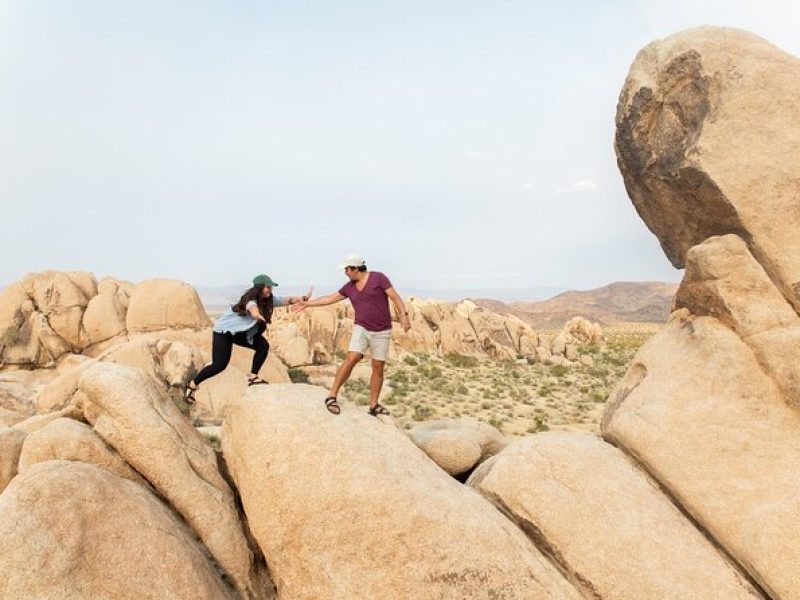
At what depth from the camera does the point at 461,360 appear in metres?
44.4

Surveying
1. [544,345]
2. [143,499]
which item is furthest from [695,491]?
[544,345]

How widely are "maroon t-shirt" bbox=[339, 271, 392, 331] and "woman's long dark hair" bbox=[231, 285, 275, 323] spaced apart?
5.17ft

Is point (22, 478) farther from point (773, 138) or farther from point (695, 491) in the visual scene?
point (773, 138)

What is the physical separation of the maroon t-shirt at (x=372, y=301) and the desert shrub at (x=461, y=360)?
3514cm

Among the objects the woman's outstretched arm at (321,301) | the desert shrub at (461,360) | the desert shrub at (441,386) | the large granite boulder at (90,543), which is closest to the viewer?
the large granite boulder at (90,543)

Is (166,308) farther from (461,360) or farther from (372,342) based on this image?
(461,360)

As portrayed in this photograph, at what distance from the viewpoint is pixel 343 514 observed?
6418 millimetres

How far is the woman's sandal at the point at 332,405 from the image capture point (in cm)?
752

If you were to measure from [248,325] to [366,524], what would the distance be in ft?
13.4

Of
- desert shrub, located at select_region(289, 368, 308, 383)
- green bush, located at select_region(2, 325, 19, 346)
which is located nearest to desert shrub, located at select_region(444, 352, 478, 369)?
desert shrub, located at select_region(289, 368, 308, 383)

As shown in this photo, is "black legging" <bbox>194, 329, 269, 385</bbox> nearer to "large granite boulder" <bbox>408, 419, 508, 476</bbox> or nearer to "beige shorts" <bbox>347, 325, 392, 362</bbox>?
"beige shorts" <bbox>347, 325, 392, 362</bbox>

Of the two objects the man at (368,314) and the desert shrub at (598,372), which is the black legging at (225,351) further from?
the desert shrub at (598,372)


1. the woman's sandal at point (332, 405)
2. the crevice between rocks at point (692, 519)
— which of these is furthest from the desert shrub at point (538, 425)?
the woman's sandal at point (332, 405)

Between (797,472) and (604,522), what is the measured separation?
2.60m
